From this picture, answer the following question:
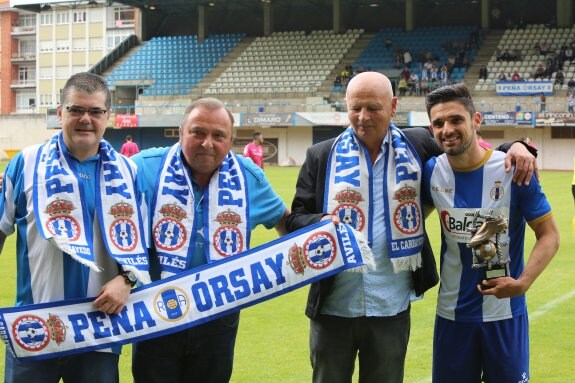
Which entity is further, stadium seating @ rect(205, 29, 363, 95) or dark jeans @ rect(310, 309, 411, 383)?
stadium seating @ rect(205, 29, 363, 95)

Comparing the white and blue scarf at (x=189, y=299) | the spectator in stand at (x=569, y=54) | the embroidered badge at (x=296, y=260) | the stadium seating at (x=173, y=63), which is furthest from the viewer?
the stadium seating at (x=173, y=63)

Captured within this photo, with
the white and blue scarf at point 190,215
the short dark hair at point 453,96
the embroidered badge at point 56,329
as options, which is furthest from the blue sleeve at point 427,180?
the embroidered badge at point 56,329

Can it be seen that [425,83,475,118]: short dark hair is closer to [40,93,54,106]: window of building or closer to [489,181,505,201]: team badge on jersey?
[489,181,505,201]: team badge on jersey

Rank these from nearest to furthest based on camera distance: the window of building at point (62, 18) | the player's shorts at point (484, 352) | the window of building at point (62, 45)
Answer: the player's shorts at point (484, 352), the window of building at point (62, 45), the window of building at point (62, 18)

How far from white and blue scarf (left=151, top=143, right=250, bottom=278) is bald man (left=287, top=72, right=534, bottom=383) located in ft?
1.17

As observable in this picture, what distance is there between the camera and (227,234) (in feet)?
13.3

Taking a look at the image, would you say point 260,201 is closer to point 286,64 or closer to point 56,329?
point 56,329

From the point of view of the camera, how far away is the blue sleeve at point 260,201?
4180mm

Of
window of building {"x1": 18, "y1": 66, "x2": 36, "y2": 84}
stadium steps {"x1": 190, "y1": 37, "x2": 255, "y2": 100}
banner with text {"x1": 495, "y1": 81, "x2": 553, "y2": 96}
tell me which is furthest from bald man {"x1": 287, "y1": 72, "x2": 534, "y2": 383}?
window of building {"x1": 18, "y1": 66, "x2": 36, "y2": 84}

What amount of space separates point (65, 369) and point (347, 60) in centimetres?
4317

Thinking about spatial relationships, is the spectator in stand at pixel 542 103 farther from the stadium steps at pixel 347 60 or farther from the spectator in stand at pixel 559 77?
the stadium steps at pixel 347 60

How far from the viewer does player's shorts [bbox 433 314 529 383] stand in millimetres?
4062

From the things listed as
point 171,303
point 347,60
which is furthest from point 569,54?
point 171,303

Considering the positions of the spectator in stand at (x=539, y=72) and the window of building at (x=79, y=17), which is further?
the window of building at (x=79, y=17)
